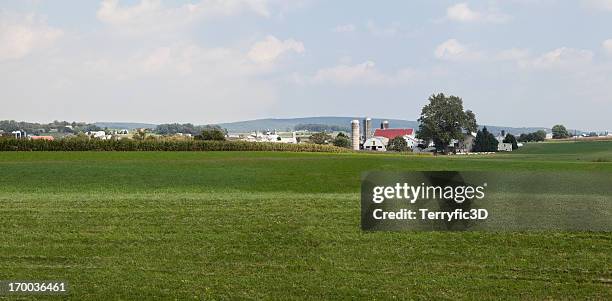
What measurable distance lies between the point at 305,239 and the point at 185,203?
514cm

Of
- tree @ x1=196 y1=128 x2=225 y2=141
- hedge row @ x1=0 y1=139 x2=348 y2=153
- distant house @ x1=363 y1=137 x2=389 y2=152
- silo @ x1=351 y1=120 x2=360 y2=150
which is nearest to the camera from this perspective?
hedge row @ x1=0 y1=139 x2=348 y2=153

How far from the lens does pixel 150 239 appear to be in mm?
12938

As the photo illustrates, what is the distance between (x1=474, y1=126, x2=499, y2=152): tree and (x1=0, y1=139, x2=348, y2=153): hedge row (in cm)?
3274

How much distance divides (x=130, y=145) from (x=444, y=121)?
5343 centimetres

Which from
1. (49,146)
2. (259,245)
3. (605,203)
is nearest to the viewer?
(259,245)

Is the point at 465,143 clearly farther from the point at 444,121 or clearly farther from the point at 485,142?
the point at 485,142

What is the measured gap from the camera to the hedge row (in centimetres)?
5822

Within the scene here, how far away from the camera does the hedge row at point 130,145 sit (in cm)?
5822

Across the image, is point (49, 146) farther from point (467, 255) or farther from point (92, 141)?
point (467, 255)

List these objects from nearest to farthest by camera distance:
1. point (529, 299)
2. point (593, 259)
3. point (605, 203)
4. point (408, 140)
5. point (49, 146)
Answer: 1. point (529, 299)
2. point (593, 259)
3. point (605, 203)
4. point (49, 146)
5. point (408, 140)

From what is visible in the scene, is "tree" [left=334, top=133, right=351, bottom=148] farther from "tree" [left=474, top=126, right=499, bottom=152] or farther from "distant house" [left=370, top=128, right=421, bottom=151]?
"tree" [left=474, top=126, right=499, bottom=152]

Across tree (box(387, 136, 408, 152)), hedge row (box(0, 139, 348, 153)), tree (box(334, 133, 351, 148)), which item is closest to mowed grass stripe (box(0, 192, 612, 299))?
hedge row (box(0, 139, 348, 153))

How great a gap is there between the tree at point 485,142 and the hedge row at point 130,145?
3274 centimetres

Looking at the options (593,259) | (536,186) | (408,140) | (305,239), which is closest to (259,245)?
(305,239)
